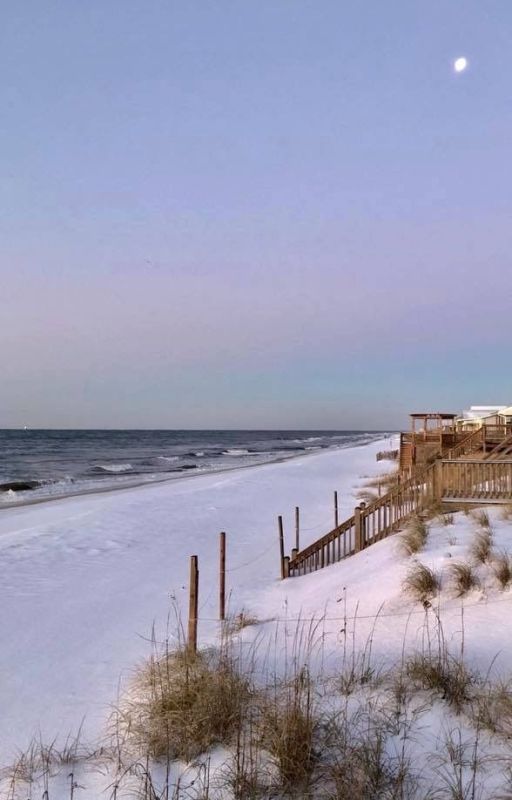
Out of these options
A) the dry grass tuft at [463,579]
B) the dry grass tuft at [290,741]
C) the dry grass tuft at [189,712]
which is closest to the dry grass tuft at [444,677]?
the dry grass tuft at [290,741]

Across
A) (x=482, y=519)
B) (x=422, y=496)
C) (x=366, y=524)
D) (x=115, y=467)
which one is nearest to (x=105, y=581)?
(x=366, y=524)

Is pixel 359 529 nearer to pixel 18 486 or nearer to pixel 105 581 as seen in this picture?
pixel 105 581

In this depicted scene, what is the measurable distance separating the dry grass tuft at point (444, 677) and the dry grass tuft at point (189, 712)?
1706mm

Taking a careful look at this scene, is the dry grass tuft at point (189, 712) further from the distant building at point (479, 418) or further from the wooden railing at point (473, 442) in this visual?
the distant building at point (479, 418)

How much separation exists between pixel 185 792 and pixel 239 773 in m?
0.45

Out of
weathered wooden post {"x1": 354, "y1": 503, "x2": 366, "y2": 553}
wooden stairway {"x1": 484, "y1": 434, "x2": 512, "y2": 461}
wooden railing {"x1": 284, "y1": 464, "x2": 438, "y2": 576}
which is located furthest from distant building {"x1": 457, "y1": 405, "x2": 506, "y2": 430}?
weathered wooden post {"x1": 354, "y1": 503, "x2": 366, "y2": 553}

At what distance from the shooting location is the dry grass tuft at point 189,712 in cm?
466

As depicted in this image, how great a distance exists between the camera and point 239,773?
159 inches

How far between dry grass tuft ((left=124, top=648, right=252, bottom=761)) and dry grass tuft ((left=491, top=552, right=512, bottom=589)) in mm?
4057

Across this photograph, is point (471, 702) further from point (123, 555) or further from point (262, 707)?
point (123, 555)

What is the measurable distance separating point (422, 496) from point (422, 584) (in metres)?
5.43

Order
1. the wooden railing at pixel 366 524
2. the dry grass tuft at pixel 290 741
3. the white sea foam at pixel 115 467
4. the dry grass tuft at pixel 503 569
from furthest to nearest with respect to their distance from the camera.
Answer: the white sea foam at pixel 115 467 → the wooden railing at pixel 366 524 → the dry grass tuft at pixel 503 569 → the dry grass tuft at pixel 290 741

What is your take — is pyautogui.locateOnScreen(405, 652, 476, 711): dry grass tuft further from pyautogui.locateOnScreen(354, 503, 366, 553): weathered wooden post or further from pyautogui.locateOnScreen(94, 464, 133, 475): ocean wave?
pyautogui.locateOnScreen(94, 464, 133, 475): ocean wave

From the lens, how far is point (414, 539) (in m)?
10.1
